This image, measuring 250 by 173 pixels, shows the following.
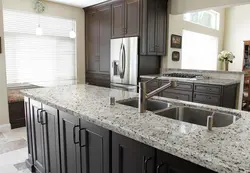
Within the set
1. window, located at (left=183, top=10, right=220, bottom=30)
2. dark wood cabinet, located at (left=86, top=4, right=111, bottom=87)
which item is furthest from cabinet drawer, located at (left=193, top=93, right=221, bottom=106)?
window, located at (left=183, top=10, right=220, bottom=30)

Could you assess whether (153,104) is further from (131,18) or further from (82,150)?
(131,18)

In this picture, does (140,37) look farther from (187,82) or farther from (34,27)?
(34,27)

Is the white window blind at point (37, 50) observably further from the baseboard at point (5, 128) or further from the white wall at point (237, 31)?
the white wall at point (237, 31)

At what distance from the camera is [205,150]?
0.87 m

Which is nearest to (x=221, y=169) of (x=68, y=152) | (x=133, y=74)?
(x=68, y=152)

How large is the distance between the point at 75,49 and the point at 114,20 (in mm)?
1318

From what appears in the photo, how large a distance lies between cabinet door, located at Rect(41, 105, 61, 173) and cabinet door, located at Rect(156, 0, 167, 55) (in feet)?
9.41

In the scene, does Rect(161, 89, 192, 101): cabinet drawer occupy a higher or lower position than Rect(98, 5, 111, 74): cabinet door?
lower

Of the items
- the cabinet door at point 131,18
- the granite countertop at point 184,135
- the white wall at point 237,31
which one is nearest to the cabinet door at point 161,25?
the cabinet door at point 131,18

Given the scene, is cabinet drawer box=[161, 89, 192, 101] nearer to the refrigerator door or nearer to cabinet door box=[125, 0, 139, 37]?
the refrigerator door

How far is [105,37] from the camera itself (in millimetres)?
4641

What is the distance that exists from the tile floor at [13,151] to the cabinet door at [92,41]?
7.15 feet

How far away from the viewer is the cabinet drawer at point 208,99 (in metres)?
3.17

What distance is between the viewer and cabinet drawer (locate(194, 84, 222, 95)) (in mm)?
3154
